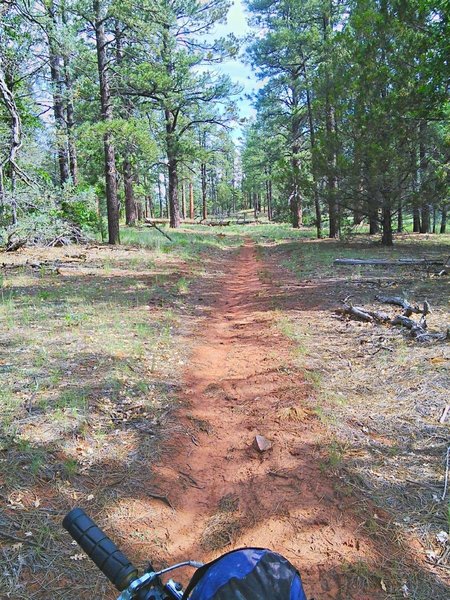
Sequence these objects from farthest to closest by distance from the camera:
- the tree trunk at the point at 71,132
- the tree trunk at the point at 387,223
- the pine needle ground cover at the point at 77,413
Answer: the tree trunk at the point at 71,132 < the tree trunk at the point at 387,223 < the pine needle ground cover at the point at 77,413

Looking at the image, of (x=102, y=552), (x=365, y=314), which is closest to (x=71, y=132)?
(x=365, y=314)

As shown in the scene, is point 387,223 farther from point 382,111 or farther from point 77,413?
point 77,413

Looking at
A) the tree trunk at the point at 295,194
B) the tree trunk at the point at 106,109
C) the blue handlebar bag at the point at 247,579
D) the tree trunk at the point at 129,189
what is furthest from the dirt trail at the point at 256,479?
the tree trunk at the point at 129,189

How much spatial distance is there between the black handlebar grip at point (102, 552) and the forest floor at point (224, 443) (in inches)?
54.8

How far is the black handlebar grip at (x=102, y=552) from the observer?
1.15m

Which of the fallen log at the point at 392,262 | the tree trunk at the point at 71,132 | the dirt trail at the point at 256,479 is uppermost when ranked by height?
the tree trunk at the point at 71,132

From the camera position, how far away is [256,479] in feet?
10.4

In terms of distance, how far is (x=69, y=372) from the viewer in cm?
458

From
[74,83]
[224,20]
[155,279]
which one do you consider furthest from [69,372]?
[224,20]

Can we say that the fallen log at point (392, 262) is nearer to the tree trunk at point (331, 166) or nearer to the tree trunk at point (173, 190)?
the tree trunk at point (331, 166)

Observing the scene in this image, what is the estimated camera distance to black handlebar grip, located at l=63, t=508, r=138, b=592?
1.15 meters

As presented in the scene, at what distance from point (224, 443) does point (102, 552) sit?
2.58 meters

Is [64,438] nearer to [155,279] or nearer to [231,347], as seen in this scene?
[231,347]

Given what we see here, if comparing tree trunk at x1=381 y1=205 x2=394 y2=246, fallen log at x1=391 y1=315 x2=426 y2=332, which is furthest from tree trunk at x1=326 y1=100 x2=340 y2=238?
fallen log at x1=391 y1=315 x2=426 y2=332
